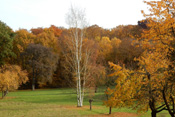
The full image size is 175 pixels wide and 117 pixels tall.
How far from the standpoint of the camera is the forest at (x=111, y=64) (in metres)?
6.03

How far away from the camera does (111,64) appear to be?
6480 millimetres

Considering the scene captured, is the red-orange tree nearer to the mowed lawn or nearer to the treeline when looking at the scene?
the mowed lawn

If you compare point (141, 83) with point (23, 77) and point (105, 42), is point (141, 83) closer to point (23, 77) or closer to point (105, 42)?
point (23, 77)

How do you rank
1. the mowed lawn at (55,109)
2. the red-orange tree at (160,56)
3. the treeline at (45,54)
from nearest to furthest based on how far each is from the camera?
the red-orange tree at (160,56)
the mowed lawn at (55,109)
the treeline at (45,54)

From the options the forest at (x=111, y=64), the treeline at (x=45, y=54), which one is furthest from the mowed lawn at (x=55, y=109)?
the treeline at (x=45, y=54)

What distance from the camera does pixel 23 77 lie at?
109ft

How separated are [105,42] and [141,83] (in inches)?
1779

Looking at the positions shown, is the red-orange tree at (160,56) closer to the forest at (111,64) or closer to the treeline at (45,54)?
the forest at (111,64)

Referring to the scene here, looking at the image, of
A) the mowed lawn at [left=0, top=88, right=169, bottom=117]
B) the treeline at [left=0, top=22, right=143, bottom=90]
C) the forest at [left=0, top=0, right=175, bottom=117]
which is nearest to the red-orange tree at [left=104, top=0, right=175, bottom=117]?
→ the forest at [left=0, top=0, right=175, bottom=117]

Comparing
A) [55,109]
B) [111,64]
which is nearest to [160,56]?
[111,64]

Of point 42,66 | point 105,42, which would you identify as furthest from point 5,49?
point 105,42

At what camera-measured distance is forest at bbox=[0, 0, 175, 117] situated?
603 cm

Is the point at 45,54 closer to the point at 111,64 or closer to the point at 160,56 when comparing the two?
the point at 111,64

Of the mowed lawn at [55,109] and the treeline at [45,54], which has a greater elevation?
the treeline at [45,54]
